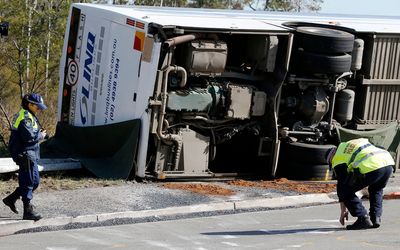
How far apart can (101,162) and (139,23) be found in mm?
2226

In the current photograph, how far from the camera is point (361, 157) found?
33.4 ft

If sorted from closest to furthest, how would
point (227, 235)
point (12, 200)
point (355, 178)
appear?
point (12, 200) < point (227, 235) < point (355, 178)

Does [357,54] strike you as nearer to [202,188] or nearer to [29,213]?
[202,188]

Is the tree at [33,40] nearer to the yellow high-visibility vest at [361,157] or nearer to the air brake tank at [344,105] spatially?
the air brake tank at [344,105]

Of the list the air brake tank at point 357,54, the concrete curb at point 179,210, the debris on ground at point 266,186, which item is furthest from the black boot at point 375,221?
the air brake tank at point 357,54

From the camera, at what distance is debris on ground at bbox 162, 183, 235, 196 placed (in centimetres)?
1209

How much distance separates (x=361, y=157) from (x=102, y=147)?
4462 millimetres

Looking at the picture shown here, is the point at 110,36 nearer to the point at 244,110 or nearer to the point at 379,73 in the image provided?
the point at 244,110

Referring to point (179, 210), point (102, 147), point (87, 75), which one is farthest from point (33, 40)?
point (179, 210)

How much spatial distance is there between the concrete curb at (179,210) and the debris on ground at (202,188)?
0.58m

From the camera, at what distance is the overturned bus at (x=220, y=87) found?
12.3 m

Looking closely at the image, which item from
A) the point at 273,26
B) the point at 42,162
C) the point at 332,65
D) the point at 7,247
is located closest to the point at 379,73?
the point at 332,65

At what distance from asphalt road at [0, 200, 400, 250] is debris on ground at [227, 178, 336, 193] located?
1361 millimetres

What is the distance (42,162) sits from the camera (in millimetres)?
12547
